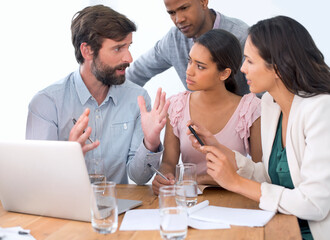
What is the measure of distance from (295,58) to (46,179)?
3.43ft

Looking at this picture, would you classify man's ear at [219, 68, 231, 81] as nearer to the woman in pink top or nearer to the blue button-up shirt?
the woman in pink top

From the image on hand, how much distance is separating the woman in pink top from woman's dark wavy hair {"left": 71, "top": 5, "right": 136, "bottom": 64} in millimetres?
393

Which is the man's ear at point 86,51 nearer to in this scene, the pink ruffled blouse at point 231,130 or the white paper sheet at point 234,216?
the pink ruffled blouse at point 231,130

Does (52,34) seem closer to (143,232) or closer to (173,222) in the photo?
(143,232)

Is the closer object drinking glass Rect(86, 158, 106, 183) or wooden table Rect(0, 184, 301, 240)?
wooden table Rect(0, 184, 301, 240)

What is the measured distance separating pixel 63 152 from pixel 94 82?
1.07 meters

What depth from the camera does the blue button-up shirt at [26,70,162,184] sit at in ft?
7.44

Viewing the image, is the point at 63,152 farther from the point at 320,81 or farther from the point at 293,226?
the point at 320,81

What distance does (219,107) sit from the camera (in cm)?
246

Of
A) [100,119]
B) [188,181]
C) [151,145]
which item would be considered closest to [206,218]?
[188,181]

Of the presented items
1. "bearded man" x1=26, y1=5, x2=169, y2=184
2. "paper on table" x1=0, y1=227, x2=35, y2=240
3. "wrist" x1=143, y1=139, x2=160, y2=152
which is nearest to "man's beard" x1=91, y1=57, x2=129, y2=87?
"bearded man" x1=26, y1=5, x2=169, y2=184

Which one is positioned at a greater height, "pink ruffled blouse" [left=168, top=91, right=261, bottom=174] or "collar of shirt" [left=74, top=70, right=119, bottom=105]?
"collar of shirt" [left=74, top=70, right=119, bottom=105]

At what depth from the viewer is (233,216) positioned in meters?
1.57

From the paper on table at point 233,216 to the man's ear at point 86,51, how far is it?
1.17m
